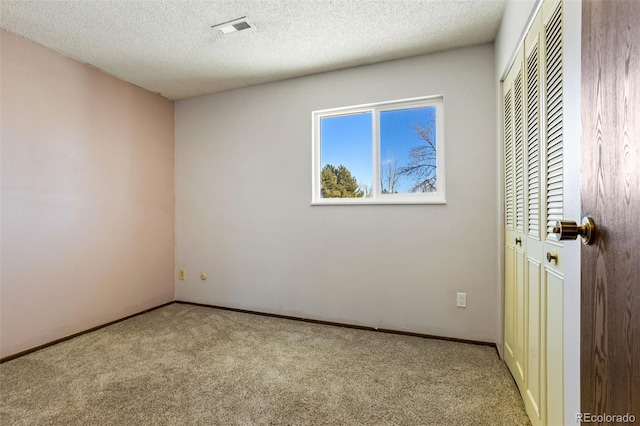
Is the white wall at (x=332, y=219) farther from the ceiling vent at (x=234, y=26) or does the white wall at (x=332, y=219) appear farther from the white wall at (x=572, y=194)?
the white wall at (x=572, y=194)

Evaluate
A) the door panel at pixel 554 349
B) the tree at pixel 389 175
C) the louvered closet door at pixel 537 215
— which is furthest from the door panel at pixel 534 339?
the tree at pixel 389 175

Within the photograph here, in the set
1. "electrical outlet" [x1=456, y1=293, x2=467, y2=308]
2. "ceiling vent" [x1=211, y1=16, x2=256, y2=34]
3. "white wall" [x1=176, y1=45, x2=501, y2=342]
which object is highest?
"ceiling vent" [x1=211, y1=16, x2=256, y2=34]

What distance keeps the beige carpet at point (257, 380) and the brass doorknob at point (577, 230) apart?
4.48 feet

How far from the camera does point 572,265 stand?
1021 millimetres

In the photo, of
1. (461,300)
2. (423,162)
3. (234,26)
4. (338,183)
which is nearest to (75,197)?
(234,26)

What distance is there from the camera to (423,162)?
281 centimetres

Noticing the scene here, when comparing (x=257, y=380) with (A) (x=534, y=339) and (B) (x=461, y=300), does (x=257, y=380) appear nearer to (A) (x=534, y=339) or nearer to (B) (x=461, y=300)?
(A) (x=534, y=339)

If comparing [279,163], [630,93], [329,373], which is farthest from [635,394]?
[279,163]

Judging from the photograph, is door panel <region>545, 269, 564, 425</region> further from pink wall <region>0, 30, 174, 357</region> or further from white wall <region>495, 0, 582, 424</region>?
pink wall <region>0, 30, 174, 357</region>

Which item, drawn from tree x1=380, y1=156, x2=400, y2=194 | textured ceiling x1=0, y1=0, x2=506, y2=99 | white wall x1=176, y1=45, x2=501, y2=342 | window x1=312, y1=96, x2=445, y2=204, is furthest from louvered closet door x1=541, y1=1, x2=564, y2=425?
tree x1=380, y1=156, x2=400, y2=194

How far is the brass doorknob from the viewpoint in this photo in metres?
0.62

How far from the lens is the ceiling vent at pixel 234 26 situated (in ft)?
7.28

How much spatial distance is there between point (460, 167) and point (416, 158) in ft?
1.27

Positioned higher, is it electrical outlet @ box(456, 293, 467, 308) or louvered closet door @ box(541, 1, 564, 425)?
louvered closet door @ box(541, 1, 564, 425)
